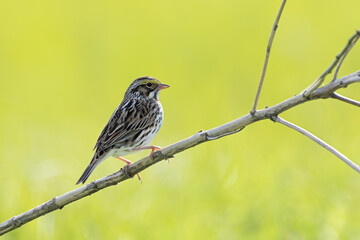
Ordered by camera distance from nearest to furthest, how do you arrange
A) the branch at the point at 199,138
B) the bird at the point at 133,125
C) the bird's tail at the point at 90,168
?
the branch at the point at 199,138, the bird's tail at the point at 90,168, the bird at the point at 133,125

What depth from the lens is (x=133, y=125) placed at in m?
6.21

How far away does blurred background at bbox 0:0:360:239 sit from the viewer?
6.55 meters

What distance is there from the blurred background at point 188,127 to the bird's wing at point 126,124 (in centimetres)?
83

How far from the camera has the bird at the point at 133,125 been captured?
19.8 feet

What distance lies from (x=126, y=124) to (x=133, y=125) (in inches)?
2.4

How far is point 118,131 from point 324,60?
7255mm

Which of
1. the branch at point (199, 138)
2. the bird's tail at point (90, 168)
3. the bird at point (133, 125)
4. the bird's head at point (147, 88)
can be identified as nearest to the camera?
the branch at point (199, 138)

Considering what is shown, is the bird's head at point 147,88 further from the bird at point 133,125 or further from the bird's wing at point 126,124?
the bird's wing at point 126,124

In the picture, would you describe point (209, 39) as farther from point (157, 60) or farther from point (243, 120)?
point (243, 120)

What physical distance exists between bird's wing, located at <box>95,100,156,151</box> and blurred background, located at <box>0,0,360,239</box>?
832 mm

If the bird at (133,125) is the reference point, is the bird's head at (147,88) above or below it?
above

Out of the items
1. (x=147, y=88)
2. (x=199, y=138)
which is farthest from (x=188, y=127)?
(x=199, y=138)

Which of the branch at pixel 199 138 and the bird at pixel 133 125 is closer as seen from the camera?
the branch at pixel 199 138

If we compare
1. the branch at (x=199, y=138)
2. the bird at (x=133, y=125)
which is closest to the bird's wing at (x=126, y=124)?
the bird at (x=133, y=125)
